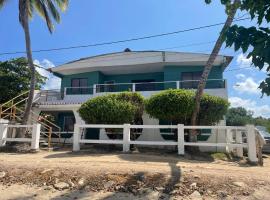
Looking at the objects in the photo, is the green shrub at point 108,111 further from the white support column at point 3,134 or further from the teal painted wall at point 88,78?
the teal painted wall at point 88,78

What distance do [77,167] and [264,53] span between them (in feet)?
23.7

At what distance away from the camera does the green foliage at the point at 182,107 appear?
46.3 ft

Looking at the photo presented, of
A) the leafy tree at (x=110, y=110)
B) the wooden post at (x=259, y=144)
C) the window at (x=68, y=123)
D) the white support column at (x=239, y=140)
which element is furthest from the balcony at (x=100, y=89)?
the wooden post at (x=259, y=144)

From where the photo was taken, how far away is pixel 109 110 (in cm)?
1498

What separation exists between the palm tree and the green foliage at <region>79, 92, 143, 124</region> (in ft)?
11.5

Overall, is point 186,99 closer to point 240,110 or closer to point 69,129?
point 69,129

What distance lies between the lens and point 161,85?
23.2 meters

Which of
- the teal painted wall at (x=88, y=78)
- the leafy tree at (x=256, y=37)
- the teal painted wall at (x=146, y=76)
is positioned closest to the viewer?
the leafy tree at (x=256, y=37)

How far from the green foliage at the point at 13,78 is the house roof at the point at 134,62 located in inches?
164

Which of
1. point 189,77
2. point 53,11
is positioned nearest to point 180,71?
point 189,77

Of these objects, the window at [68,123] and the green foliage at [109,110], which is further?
the window at [68,123]

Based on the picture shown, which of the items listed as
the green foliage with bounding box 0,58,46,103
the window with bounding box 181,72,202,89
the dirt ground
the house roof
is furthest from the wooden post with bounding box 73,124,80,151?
the green foliage with bounding box 0,58,46,103

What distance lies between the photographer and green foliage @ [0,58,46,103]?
86.6 ft

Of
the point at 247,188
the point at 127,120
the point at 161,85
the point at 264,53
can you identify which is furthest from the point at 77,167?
the point at 161,85
